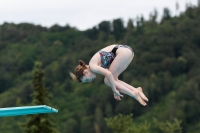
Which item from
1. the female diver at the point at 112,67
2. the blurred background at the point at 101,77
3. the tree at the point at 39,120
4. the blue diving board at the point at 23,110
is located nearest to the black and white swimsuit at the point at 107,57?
the female diver at the point at 112,67

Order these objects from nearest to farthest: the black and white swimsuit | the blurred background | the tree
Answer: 1. the black and white swimsuit
2. the tree
3. the blurred background

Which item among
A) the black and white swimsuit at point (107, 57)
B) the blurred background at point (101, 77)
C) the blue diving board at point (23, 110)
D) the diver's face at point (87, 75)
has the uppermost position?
the black and white swimsuit at point (107, 57)

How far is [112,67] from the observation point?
15438 millimetres

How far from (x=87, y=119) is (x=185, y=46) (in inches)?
1095

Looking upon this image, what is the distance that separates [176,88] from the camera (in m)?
135

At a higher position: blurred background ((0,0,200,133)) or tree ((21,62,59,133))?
tree ((21,62,59,133))

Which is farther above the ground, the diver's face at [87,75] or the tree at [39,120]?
the diver's face at [87,75]

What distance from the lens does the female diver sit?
49.9ft

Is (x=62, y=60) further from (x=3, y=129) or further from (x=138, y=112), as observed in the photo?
(x=3, y=129)

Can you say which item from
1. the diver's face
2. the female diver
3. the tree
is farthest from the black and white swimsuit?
the tree

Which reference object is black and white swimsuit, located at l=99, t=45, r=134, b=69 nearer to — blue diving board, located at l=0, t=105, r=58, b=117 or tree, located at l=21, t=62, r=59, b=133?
blue diving board, located at l=0, t=105, r=58, b=117

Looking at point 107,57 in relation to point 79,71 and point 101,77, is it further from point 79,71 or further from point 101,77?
point 101,77

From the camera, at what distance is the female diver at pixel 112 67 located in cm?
1520

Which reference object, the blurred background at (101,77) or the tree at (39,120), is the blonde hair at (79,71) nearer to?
the tree at (39,120)
